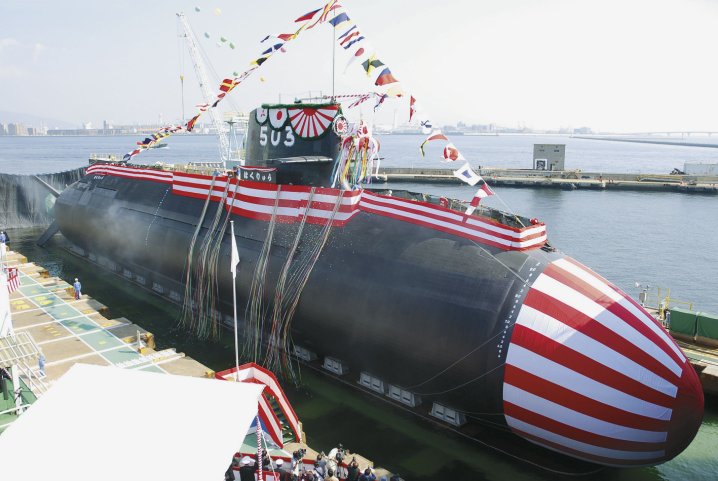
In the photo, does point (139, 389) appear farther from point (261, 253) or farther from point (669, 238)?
point (669, 238)

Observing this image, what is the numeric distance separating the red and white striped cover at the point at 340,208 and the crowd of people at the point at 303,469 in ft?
25.5

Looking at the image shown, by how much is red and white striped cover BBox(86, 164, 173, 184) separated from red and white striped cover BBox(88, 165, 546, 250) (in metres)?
1.90

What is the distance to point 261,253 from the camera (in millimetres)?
21750

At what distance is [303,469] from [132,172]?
26.4 meters

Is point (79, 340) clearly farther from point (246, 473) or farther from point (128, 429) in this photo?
point (128, 429)

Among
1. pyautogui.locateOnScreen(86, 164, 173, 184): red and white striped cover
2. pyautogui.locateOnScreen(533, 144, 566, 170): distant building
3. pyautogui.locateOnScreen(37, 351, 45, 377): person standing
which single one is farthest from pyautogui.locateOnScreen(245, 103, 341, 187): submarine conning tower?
pyautogui.locateOnScreen(533, 144, 566, 170): distant building

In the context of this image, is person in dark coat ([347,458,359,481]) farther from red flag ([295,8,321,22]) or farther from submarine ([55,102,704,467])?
red flag ([295,8,321,22])

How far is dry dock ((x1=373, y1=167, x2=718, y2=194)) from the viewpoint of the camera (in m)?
80.3

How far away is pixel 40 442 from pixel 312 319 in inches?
436

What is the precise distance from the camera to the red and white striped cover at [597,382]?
13.5m

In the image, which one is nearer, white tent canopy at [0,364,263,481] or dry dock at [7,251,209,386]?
white tent canopy at [0,364,263,481]

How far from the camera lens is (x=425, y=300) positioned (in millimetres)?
16516

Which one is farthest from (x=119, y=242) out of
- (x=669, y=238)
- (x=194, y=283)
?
(x=669, y=238)

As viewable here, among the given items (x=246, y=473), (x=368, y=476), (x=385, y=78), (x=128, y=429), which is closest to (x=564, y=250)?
(x=385, y=78)
